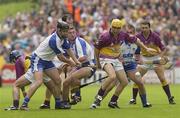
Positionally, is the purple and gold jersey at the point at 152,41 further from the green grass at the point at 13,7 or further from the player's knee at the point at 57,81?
the green grass at the point at 13,7

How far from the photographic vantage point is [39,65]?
18734mm

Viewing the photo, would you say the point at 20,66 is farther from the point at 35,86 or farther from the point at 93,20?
the point at 93,20

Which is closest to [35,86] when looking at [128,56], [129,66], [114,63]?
[114,63]

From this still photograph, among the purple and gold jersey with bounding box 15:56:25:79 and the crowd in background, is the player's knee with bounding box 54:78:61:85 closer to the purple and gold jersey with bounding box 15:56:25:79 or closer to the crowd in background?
the purple and gold jersey with bounding box 15:56:25:79

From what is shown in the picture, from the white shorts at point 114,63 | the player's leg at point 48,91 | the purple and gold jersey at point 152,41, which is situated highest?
the purple and gold jersey at point 152,41

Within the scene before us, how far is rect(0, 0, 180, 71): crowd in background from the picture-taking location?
1551 inches

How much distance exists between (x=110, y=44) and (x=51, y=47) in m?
1.75

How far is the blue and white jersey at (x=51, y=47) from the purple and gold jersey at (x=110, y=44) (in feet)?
3.45

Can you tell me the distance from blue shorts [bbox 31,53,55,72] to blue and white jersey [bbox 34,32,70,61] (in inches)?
3.5

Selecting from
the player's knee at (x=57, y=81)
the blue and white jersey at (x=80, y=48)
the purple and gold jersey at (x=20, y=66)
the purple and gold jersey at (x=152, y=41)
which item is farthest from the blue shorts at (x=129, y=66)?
the purple and gold jersey at (x=20, y=66)

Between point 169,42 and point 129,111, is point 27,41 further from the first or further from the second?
point 129,111

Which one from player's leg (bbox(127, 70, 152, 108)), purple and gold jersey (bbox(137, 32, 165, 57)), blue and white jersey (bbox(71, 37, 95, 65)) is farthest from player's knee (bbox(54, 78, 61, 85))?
purple and gold jersey (bbox(137, 32, 165, 57))

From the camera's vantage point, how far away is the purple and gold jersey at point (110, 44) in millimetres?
19422

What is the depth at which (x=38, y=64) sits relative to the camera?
61.5 feet
